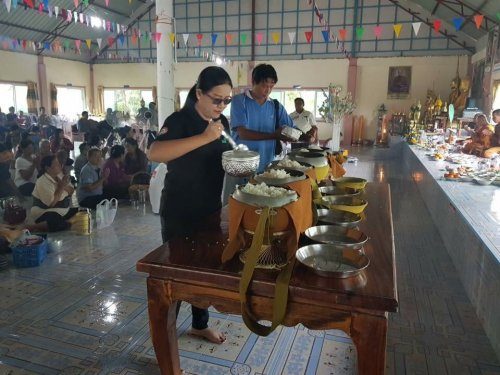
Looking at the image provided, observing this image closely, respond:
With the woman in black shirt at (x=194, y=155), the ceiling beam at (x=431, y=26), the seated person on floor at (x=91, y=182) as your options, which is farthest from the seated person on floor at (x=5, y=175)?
the ceiling beam at (x=431, y=26)

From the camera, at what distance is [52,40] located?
13602 mm

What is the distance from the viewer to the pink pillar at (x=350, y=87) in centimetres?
1277

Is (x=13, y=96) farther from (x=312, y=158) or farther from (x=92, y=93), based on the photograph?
(x=312, y=158)

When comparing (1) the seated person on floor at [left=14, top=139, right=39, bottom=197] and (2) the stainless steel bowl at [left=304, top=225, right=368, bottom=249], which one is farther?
(1) the seated person on floor at [left=14, top=139, right=39, bottom=197]

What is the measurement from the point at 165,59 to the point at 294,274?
3.88m

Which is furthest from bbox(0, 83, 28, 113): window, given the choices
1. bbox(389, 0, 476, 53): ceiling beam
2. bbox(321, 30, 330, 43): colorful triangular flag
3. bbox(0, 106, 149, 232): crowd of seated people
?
bbox(389, 0, 476, 53): ceiling beam

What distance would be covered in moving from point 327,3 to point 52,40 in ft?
30.9

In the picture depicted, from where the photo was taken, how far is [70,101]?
15758 millimetres

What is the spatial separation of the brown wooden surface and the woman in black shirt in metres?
0.18

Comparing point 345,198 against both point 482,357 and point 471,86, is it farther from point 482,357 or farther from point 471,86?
point 471,86

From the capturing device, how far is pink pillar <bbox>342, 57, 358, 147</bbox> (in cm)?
1277

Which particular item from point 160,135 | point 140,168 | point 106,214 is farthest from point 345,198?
point 140,168

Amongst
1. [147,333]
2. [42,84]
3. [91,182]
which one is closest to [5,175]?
[91,182]

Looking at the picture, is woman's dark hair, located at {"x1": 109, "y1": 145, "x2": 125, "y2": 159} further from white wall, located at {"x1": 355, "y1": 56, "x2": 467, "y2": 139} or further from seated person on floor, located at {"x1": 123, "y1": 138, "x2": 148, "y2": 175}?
white wall, located at {"x1": 355, "y1": 56, "x2": 467, "y2": 139}
